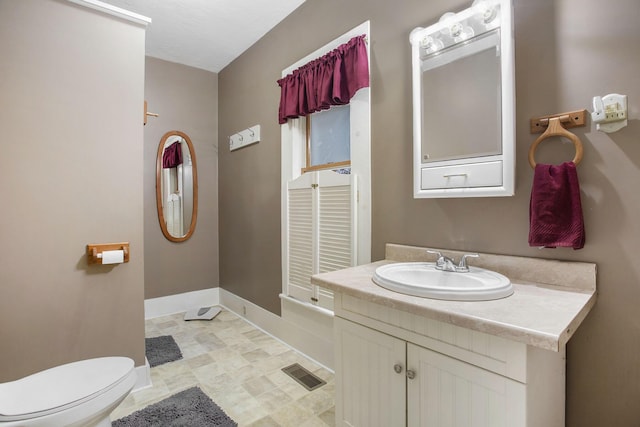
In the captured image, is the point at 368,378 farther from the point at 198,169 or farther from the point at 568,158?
the point at 198,169

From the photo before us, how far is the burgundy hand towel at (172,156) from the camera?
335 cm

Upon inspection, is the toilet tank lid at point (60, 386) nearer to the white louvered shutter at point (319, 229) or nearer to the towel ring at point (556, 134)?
the white louvered shutter at point (319, 229)

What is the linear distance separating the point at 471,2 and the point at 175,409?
2.60m

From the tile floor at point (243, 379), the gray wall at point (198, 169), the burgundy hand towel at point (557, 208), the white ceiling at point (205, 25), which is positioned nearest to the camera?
the burgundy hand towel at point (557, 208)

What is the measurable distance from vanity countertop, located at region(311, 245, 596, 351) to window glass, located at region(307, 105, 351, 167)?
3.56ft

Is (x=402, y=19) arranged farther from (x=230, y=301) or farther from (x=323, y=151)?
(x=230, y=301)

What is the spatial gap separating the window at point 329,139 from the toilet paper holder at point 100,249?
1383 millimetres

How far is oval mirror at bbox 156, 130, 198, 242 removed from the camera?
131 inches

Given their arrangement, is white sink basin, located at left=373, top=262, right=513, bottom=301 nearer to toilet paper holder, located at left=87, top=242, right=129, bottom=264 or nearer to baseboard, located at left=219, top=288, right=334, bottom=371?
baseboard, located at left=219, top=288, right=334, bottom=371

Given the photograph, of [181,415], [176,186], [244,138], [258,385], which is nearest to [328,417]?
[258,385]

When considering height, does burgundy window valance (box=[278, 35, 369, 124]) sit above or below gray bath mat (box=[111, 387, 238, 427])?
above

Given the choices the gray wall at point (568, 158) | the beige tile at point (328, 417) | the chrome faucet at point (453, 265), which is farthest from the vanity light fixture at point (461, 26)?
the beige tile at point (328, 417)

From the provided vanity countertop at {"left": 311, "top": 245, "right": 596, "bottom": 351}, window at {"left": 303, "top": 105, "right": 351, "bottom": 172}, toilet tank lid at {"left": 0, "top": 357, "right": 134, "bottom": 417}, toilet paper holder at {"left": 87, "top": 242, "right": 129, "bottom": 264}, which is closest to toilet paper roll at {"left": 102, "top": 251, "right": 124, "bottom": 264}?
toilet paper holder at {"left": 87, "top": 242, "right": 129, "bottom": 264}

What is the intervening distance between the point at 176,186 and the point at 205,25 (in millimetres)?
1636
